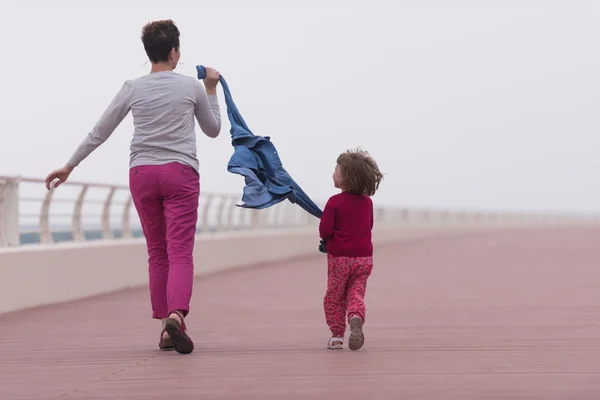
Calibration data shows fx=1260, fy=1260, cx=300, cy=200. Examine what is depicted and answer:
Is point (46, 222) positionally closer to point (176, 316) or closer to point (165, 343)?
point (165, 343)

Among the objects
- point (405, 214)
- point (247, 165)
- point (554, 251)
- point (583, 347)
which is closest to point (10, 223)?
point (247, 165)

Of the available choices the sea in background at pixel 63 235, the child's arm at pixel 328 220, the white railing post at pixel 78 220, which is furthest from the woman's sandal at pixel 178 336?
the white railing post at pixel 78 220

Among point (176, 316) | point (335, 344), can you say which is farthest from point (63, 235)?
point (176, 316)

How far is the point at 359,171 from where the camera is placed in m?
7.66

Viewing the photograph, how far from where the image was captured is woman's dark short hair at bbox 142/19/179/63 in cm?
752

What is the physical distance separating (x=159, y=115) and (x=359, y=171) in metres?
1.25

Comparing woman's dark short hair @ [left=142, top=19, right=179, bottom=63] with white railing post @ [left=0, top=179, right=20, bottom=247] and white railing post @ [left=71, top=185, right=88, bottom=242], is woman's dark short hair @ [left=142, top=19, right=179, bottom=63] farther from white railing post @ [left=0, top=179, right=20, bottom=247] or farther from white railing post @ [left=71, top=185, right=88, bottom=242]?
white railing post @ [left=71, top=185, right=88, bottom=242]

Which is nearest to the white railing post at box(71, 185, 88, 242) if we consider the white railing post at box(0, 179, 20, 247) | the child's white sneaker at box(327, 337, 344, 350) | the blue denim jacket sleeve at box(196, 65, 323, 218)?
the white railing post at box(0, 179, 20, 247)

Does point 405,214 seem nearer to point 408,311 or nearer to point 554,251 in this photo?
point 554,251

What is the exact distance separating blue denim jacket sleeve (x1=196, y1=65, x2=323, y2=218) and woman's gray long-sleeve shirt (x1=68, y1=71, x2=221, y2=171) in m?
0.58

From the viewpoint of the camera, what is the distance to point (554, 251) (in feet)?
91.1

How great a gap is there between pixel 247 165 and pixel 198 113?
2.24ft

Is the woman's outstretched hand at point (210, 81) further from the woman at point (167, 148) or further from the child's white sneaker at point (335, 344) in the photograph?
the child's white sneaker at point (335, 344)

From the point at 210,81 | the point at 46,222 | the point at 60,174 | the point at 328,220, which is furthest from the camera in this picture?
the point at 46,222
